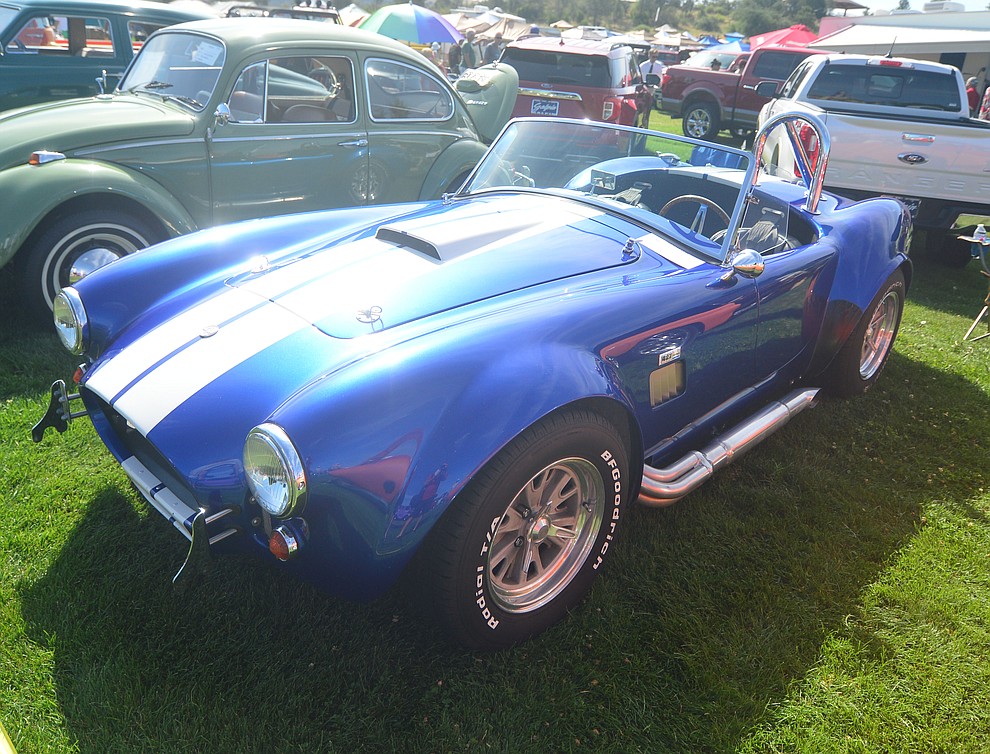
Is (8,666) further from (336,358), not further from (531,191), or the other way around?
(531,191)

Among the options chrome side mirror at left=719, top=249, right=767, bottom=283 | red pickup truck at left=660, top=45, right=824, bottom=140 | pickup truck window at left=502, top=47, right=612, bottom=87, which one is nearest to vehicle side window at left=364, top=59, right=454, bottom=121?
chrome side mirror at left=719, top=249, right=767, bottom=283

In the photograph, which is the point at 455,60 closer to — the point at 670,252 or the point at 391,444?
the point at 670,252

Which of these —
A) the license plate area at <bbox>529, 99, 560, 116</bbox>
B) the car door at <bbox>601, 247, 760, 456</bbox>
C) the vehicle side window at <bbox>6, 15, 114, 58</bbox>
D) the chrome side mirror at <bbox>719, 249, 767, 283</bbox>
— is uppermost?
the vehicle side window at <bbox>6, 15, 114, 58</bbox>

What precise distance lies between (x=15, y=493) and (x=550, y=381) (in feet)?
7.31

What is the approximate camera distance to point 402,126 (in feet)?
18.6

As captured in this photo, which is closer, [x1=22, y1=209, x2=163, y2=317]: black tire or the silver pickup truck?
[x1=22, y1=209, x2=163, y2=317]: black tire

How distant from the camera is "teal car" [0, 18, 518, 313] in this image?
4.16m

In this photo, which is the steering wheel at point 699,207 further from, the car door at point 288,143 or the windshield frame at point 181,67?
the windshield frame at point 181,67

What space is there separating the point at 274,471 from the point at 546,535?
93cm

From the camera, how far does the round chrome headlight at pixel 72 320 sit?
270 centimetres

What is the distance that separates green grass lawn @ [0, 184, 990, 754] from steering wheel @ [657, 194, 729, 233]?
1.17m

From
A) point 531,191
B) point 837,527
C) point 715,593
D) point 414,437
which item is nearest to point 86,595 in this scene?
point 414,437

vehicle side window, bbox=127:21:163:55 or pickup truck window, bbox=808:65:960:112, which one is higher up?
vehicle side window, bbox=127:21:163:55

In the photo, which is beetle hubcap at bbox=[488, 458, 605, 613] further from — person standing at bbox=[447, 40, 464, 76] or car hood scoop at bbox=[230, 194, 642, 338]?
person standing at bbox=[447, 40, 464, 76]
